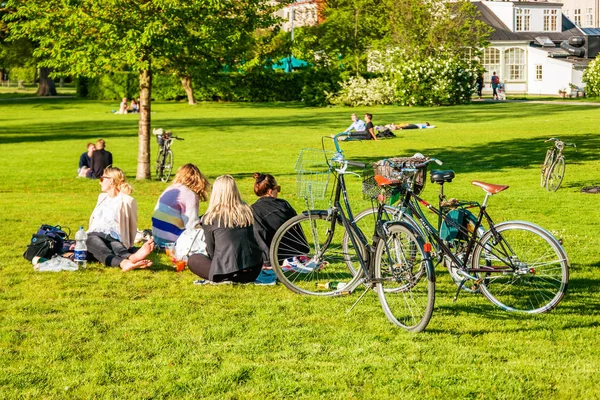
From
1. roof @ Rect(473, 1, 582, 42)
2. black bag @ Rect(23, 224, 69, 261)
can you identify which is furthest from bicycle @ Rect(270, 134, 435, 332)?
roof @ Rect(473, 1, 582, 42)

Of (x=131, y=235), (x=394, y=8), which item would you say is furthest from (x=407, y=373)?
(x=394, y=8)

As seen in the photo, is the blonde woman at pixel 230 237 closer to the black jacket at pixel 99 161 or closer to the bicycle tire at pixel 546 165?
the bicycle tire at pixel 546 165

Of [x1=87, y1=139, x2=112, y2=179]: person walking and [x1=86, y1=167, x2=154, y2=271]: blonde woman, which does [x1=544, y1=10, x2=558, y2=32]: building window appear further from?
[x1=86, y1=167, x2=154, y2=271]: blonde woman

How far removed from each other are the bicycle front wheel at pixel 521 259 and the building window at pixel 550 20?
78.8m

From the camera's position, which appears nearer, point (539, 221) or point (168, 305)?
point (168, 305)

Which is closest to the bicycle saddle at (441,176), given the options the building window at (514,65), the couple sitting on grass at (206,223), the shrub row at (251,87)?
the couple sitting on grass at (206,223)

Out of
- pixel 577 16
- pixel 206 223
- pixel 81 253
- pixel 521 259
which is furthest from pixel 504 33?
pixel 521 259

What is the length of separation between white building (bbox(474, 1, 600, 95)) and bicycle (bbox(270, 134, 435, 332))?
64550mm

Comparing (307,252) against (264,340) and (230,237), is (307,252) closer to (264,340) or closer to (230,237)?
(230,237)

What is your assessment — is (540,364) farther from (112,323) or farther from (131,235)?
(131,235)

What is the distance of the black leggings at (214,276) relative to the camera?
9109mm

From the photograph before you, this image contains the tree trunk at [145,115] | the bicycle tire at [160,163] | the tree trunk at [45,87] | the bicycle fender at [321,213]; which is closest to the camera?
the bicycle fender at [321,213]

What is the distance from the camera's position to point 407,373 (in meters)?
6.29

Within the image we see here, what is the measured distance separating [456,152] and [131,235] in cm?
1804
